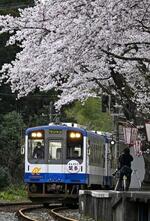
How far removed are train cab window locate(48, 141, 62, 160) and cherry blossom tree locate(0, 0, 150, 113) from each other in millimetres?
4214

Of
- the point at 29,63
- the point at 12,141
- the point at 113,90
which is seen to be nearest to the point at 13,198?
the point at 12,141

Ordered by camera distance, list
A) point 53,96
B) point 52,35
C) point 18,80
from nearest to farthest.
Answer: point 52,35, point 18,80, point 53,96

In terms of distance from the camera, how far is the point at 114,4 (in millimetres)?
9602

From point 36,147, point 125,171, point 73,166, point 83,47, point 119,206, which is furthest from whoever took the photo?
point 36,147

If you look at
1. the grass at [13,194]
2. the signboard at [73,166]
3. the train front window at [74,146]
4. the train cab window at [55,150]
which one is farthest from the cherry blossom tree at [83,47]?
the grass at [13,194]

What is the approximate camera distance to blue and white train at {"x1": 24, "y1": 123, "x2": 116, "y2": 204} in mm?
20891

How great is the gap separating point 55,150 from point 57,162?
48 cm

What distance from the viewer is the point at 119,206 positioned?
13.6 m

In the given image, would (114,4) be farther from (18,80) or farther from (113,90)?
(113,90)

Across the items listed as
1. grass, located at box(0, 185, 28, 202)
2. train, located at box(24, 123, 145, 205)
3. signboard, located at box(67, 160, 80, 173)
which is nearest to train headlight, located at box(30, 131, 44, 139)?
train, located at box(24, 123, 145, 205)

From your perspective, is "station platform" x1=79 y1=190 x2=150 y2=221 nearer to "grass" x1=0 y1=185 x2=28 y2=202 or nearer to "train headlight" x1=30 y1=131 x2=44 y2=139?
"train headlight" x1=30 y1=131 x2=44 y2=139

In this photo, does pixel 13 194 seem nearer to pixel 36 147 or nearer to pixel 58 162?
pixel 36 147

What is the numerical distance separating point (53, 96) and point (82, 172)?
1921 centimetres

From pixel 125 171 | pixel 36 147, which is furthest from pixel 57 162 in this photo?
pixel 125 171
